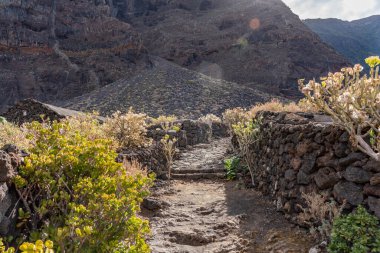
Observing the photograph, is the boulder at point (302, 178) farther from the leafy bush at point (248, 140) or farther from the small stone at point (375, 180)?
the leafy bush at point (248, 140)

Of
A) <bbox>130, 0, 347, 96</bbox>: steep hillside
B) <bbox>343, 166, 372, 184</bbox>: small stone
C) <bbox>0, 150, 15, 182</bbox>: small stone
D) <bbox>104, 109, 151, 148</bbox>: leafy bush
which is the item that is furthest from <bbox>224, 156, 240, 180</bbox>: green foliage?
<bbox>130, 0, 347, 96</bbox>: steep hillside

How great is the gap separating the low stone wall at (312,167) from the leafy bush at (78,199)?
270 centimetres

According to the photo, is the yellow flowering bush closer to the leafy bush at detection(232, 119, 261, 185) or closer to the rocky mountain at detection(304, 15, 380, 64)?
the leafy bush at detection(232, 119, 261, 185)

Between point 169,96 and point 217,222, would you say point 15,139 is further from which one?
point 169,96

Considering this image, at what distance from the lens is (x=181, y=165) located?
1112cm

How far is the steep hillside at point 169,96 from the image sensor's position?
34.9 m

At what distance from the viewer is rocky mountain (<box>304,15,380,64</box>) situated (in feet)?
333

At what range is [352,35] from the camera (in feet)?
370

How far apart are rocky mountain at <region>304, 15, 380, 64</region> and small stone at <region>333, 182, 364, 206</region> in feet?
323

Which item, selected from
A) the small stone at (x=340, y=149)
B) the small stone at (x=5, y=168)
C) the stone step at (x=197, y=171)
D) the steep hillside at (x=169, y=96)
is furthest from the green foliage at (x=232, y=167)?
the steep hillside at (x=169, y=96)

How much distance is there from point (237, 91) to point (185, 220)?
40036mm

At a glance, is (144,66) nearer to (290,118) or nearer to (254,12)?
(254,12)

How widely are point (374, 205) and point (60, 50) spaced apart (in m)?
66.8

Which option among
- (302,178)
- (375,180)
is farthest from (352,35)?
(375,180)
